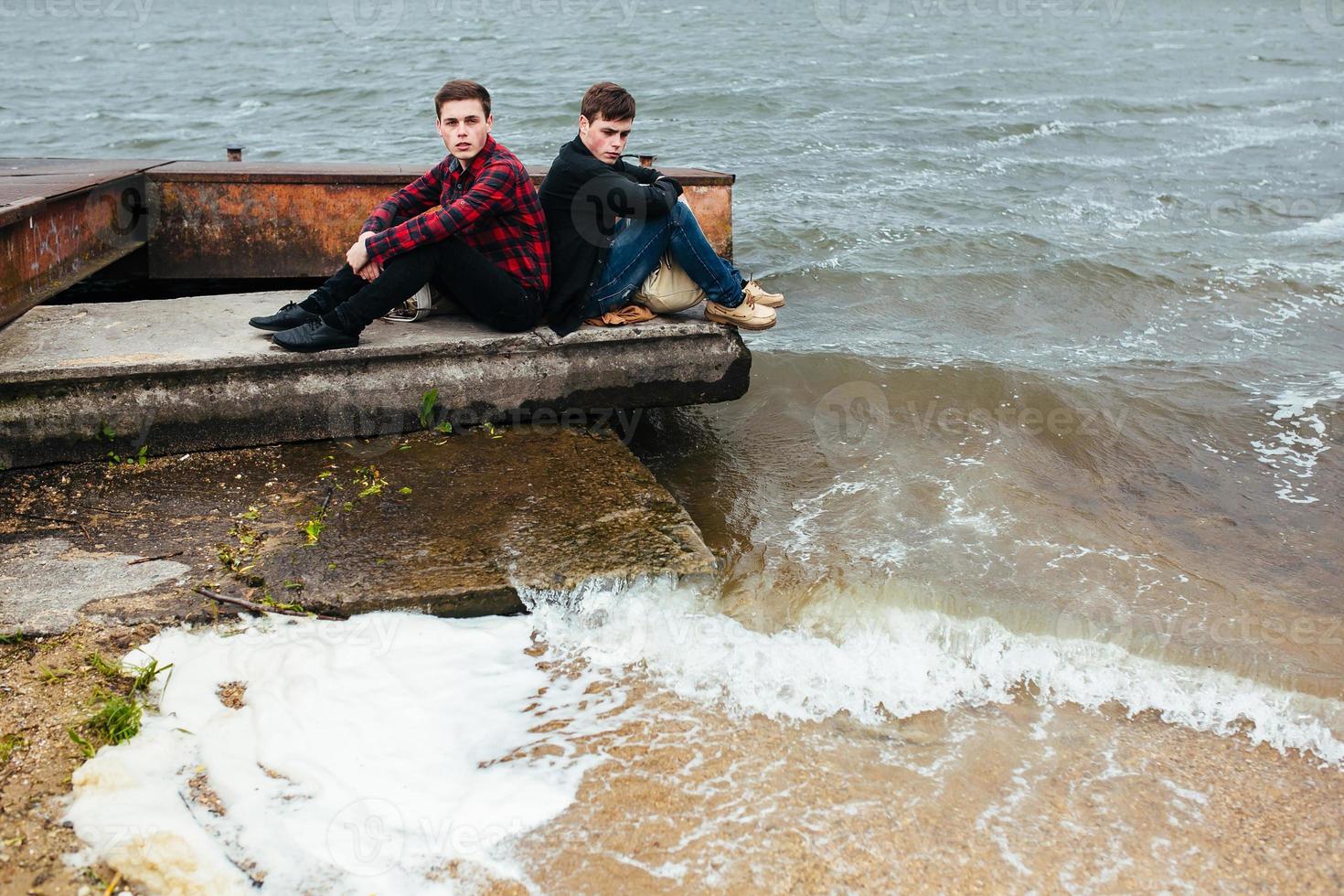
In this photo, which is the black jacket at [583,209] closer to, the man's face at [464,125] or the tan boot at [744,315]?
the man's face at [464,125]

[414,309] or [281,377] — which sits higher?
[414,309]

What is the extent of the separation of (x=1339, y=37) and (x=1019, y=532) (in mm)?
26990

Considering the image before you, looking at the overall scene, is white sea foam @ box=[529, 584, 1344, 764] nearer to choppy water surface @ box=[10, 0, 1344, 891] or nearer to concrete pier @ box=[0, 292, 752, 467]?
choppy water surface @ box=[10, 0, 1344, 891]

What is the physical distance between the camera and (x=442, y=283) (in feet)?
15.3

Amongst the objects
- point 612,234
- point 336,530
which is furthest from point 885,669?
point 612,234

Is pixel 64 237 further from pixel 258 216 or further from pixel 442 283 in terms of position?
pixel 442 283

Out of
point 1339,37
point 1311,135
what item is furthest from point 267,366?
point 1339,37

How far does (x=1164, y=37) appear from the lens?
24.5m

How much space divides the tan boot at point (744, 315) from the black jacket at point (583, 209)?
1.79ft

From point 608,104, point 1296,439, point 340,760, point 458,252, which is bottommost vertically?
point 1296,439

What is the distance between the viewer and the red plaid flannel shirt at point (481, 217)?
421 cm

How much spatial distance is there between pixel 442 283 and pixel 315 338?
688mm

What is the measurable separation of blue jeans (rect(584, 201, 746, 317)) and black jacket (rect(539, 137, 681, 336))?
5 cm

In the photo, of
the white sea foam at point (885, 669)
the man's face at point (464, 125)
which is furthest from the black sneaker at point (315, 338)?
the white sea foam at point (885, 669)
